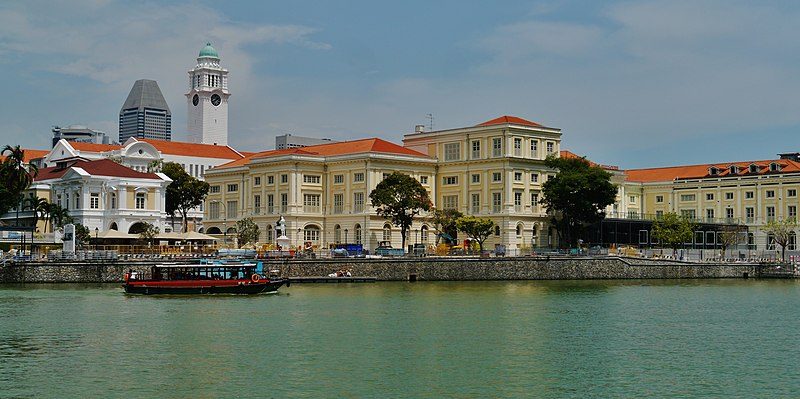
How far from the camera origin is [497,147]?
122 metres

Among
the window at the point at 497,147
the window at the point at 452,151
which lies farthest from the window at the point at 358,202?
the window at the point at 497,147

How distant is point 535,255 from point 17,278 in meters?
43.8

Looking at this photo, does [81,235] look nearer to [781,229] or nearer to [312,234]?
[312,234]

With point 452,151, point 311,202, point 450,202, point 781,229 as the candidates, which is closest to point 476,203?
point 450,202

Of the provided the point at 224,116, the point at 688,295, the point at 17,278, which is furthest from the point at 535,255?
the point at 224,116

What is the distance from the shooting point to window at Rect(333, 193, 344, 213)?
122775mm

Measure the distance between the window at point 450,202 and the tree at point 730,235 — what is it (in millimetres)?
31011

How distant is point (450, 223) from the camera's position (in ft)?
384

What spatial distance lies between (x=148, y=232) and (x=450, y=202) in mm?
32969

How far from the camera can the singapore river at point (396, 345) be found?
42575mm

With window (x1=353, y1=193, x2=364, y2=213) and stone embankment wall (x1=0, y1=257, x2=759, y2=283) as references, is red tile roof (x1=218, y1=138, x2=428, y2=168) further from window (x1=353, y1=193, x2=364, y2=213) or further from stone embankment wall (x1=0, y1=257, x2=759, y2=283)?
stone embankment wall (x1=0, y1=257, x2=759, y2=283)

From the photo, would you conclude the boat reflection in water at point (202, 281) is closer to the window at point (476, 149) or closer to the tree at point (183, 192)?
the window at point (476, 149)

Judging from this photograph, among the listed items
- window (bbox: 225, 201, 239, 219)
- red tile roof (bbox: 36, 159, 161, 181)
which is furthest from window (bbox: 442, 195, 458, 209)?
red tile roof (bbox: 36, 159, 161, 181)

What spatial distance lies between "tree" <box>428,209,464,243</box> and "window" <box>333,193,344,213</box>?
954 cm
